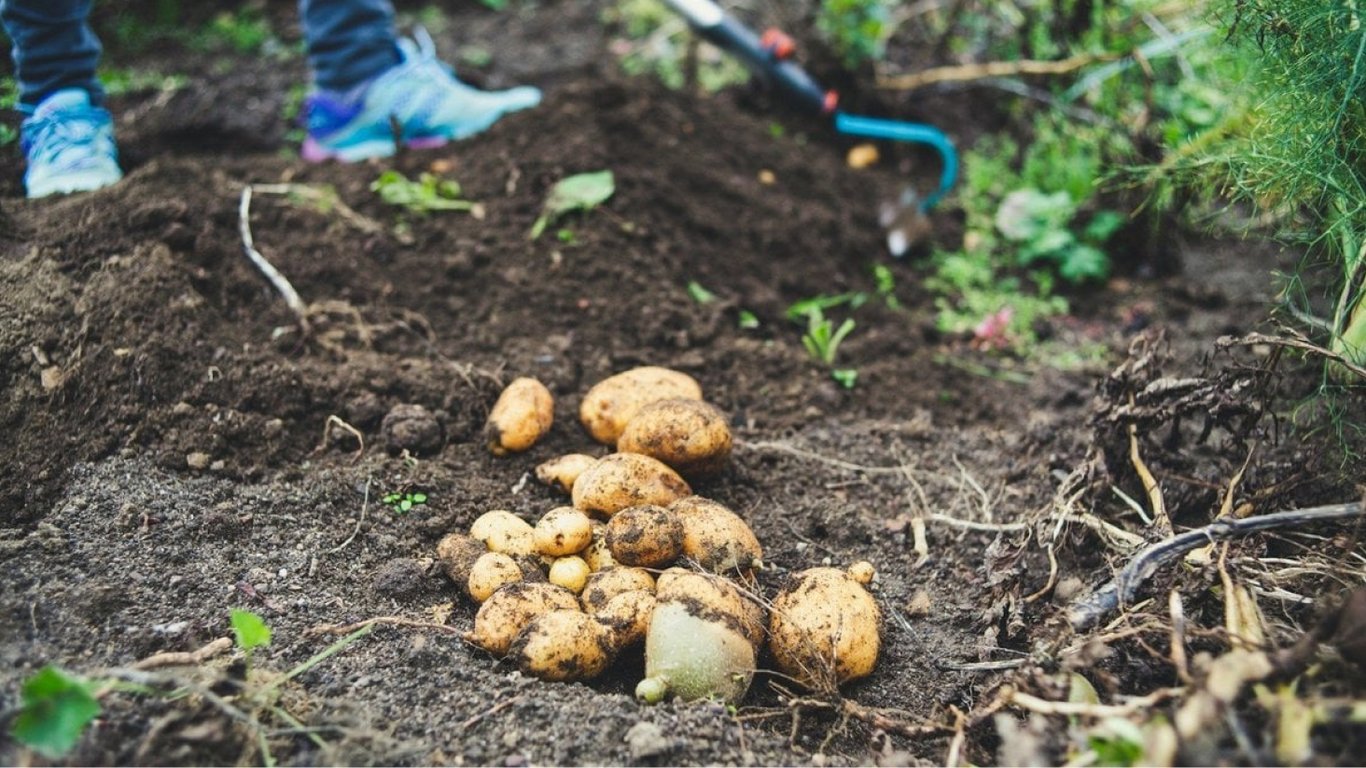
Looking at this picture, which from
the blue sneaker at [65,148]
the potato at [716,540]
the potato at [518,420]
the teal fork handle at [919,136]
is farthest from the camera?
the teal fork handle at [919,136]

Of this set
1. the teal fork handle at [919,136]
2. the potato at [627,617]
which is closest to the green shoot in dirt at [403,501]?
the potato at [627,617]

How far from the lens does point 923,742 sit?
6.69ft

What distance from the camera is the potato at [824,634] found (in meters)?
2.12

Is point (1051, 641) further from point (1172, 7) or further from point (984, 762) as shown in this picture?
point (1172, 7)

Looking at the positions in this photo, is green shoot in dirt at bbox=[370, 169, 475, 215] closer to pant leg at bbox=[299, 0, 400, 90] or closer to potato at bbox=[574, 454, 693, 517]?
pant leg at bbox=[299, 0, 400, 90]

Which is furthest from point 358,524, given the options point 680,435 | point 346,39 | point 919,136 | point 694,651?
point 919,136

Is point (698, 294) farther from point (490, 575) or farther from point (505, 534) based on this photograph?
point (490, 575)

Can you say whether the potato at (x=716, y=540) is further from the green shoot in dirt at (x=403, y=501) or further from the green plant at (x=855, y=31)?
the green plant at (x=855, y=31)

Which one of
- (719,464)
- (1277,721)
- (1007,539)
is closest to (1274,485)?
(1007,539)

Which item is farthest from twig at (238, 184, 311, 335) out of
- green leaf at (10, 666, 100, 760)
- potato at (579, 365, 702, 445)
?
green leaf at (10, 666, 100, 760)

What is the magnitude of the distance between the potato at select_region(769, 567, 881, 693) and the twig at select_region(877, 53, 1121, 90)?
308cm

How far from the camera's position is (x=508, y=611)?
84.0 inches

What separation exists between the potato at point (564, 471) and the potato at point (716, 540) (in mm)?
344

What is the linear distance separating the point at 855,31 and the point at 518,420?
322cm
